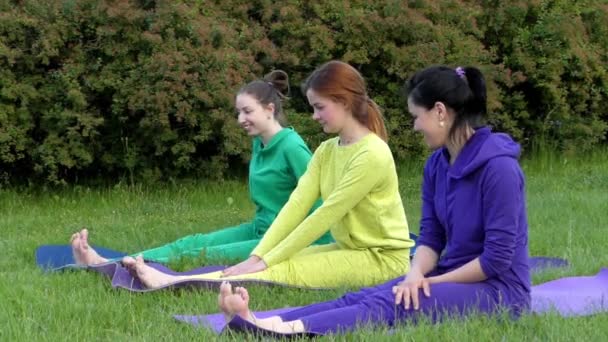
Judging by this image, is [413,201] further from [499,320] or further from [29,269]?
[499,320]

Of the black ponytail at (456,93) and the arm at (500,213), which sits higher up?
the black ponytail at (456,93)

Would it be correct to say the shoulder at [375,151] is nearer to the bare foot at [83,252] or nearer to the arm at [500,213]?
the arm at [500,213]

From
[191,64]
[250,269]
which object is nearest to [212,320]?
[250,269]

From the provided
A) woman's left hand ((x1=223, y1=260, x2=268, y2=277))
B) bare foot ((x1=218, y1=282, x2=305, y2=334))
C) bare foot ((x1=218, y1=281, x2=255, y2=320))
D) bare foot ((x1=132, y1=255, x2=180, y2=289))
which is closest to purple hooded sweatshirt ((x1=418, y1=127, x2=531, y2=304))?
bare foot ((x1=218, y1=282, x2=305, y2=334))

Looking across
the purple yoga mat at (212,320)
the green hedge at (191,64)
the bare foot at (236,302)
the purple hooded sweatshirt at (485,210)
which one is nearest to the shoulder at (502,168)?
the purple hooded sweatshirt at (485,210)

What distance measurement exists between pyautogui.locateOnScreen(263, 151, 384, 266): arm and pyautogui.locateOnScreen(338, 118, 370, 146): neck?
7.7 inches

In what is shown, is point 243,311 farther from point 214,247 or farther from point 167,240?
point 167,240

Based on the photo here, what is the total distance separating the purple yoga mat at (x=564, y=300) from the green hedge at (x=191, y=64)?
16.0 feet

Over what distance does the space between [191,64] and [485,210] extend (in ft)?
19.3

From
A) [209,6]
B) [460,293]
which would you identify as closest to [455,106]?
[460,293]

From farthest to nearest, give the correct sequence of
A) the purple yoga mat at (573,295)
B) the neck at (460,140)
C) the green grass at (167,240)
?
the purple yoga mat at (573,295) < the neck at (460,140) < the green grass at (167,240)

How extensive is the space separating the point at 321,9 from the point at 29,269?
550cm

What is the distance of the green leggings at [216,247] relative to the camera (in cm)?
638

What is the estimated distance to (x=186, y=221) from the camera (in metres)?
8.49
